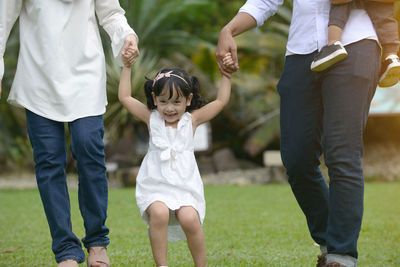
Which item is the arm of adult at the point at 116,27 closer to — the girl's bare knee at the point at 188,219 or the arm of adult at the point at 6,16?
the arm of adult at the point at 6,16

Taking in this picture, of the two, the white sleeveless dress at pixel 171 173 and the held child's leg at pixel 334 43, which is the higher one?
the held child's leg at pixel 334 43

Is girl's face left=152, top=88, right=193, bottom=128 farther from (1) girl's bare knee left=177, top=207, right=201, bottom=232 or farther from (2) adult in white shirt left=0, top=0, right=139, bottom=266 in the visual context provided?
(1) girl's bare knee left=177, top=207, right=201, bottom=232

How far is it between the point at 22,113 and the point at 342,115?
10442 millimetres

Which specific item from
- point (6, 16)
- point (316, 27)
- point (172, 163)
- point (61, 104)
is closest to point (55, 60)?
point (61, 104)

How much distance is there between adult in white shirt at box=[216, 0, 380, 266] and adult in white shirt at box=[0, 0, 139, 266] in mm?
733

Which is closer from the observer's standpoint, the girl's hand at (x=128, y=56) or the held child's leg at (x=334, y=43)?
the held child's leg at (x=334, y=43)

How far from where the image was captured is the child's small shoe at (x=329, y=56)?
2.86 metres

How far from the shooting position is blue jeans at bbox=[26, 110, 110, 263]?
3160mm

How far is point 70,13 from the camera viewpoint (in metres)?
3.25

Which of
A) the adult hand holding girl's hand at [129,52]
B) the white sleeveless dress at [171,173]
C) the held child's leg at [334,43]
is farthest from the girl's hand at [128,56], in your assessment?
the held child's leg at [334,43]

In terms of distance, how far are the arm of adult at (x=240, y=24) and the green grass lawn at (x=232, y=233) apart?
1.25m

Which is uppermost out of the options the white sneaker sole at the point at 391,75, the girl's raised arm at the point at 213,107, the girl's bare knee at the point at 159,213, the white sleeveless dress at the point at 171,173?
the white sneaker sole at the point at 391,75

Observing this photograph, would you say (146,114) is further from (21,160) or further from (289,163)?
(21,160)

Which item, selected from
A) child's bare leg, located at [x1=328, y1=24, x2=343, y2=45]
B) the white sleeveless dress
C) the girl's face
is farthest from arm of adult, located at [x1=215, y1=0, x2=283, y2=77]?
child's bare leg, located at [x1=328, y1=24, x2=343, y2=45]
